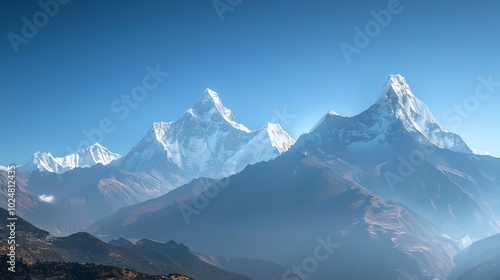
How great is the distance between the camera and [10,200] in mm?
133500

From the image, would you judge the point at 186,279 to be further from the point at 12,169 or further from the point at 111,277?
the point at 12,169

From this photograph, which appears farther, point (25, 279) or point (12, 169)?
point (25, 279)

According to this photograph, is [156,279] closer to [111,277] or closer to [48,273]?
[111,277]

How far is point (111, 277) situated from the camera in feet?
538

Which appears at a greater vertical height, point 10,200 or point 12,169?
point 12,169

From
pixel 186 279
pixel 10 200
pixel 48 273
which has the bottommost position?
pixel 186 279

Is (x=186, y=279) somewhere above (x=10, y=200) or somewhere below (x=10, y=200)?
below

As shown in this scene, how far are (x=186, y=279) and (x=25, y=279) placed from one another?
184 ft

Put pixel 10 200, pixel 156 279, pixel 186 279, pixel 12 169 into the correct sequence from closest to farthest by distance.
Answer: pixel 10 200, pixel 12 169, pixel 156 279, pixel 186 279

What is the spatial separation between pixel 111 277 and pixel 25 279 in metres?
30.2

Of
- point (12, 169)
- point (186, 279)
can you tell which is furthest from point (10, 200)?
point (186, 279)

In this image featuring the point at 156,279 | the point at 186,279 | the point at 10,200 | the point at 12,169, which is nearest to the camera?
the point at 10,200

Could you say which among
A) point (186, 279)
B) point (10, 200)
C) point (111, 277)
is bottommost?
point (186, 279)

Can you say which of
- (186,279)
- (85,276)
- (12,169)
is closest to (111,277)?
(85,276)
